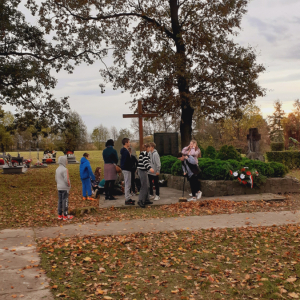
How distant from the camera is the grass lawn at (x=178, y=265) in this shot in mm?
4773

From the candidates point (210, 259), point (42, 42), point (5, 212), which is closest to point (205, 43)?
point (42, 42)

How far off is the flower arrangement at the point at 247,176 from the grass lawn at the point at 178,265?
495 cm

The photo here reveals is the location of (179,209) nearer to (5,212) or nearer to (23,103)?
(5,212)

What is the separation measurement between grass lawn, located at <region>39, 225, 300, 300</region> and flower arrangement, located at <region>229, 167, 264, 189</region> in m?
4.95

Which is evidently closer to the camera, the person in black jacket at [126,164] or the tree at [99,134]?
the person in black jacket at [126,164]

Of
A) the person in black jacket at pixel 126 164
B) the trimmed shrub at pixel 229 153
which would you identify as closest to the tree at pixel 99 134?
the trimmed shrub at pixel 229 153

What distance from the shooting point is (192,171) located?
1192 cm

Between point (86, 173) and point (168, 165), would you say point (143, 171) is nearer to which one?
point (86, 173)

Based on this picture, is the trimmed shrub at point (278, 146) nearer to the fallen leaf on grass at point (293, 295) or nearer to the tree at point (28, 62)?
the tree at point (28, 62)

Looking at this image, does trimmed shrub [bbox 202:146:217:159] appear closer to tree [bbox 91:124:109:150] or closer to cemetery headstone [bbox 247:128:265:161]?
cemetery headstone [bbox 247:128:265:161]

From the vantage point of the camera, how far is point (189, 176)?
473 inches

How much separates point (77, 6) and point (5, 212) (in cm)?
1354

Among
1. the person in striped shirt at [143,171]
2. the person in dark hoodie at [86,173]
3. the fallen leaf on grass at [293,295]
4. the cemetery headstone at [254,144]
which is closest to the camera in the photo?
the fallen leaf on grass at [293,295]

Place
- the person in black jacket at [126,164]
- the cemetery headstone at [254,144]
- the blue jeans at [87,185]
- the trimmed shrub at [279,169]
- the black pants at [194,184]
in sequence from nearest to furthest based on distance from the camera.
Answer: the person in black jacket at [126,164] < the black pants at [194,184] < the blue jeans at [87,185] < the trimmed shrub at [279,169] < the cemetery headstone at [254,144]
